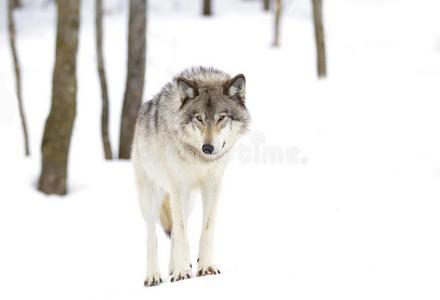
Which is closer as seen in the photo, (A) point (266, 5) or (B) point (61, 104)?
(B) point (61, 104)

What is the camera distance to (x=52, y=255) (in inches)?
313

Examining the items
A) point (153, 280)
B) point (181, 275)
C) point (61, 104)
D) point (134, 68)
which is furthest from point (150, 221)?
point (134, 68)

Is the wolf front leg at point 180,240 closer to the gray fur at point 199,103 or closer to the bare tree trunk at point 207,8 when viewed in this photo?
the gray fur at point 199,103

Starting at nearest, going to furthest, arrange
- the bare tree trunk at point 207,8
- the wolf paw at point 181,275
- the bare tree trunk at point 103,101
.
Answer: the wolf paw at point 181,275, the bare tree trunk at point 103,101, the bare tree trunk at point 207,8

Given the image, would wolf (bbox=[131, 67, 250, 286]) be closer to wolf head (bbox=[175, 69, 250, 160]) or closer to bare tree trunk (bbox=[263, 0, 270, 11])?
wolf head (bbox=[175, 69, 250, 160])

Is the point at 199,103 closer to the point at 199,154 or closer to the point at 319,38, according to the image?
the point at 199,154

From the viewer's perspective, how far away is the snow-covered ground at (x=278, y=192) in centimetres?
542

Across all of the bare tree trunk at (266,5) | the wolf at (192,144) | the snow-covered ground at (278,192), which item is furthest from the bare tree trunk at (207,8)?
the wolf at (192,144)

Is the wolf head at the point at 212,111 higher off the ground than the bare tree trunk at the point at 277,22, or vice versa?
the bare tree trunk at the point at 277,22

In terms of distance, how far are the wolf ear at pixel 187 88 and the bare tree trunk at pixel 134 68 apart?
600cm

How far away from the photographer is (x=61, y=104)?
31.1 feet

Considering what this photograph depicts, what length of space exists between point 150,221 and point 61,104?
3.74 meters

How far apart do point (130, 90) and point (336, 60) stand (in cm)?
1053

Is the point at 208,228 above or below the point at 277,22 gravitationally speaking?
below
